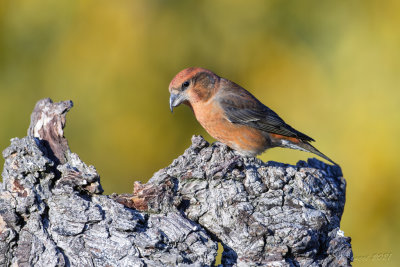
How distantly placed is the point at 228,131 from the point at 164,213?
1643mm

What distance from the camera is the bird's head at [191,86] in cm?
462

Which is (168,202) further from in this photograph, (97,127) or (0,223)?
(97,127)

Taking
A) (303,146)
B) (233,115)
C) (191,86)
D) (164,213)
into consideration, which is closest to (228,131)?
(233,115)

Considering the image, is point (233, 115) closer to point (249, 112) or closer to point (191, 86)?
point (249, 112)

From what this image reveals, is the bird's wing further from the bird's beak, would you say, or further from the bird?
the bird's beak

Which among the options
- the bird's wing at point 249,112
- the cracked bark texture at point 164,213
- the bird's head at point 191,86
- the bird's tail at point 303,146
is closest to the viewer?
the cracked bark texture at point 164,213

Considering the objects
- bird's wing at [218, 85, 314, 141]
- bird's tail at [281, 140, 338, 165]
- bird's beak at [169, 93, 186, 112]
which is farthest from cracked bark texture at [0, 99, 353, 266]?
bird's wing at [218, 85, 314, 141]

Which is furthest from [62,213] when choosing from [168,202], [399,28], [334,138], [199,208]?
[399,28]

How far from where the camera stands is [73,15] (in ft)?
16.5

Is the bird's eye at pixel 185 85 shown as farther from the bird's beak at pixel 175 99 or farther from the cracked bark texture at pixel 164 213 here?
the cracked bark texture at pixel 164 213

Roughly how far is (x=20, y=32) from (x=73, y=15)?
53 cm

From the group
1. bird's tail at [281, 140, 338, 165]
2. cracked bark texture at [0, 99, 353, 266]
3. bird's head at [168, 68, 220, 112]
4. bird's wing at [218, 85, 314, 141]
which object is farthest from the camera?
bird's wing at [218, 85, 314, 141]

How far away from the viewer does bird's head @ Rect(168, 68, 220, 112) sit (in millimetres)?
4625

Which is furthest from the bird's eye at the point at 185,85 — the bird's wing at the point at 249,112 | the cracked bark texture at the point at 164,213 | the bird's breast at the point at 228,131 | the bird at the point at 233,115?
the cracked bark texture at the point at 164,213
